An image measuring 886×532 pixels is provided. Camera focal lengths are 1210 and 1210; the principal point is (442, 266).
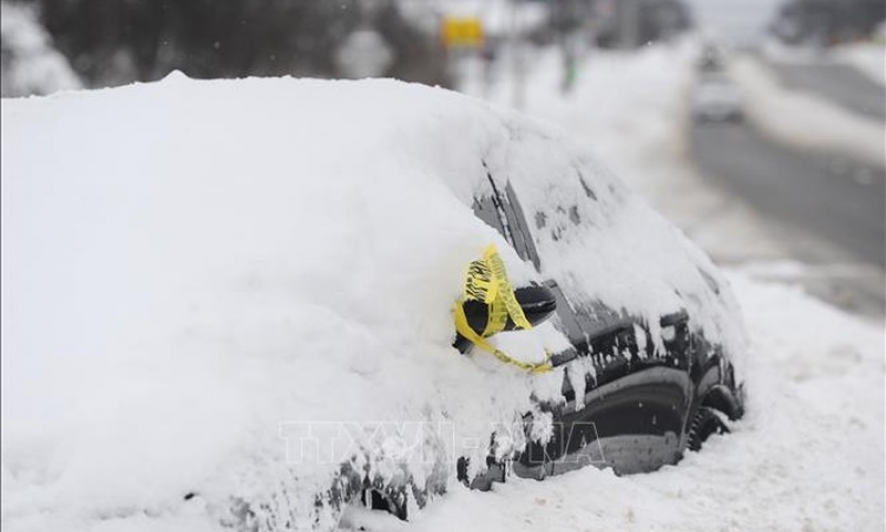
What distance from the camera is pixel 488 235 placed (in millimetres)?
3939

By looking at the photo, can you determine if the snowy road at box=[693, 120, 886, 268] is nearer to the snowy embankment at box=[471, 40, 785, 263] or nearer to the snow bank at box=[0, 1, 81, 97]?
the snowy embankment at box=[471, 40, 785, 263]

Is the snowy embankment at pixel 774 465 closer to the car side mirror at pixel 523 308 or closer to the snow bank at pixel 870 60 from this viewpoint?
the car side mirror at pixel 523 308

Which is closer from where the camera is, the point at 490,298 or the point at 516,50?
the point at 490,298

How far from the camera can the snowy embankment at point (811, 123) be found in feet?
88.5

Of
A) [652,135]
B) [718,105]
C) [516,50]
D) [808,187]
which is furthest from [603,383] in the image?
[718,105]

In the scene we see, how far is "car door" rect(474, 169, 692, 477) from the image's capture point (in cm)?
411

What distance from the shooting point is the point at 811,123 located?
111ft

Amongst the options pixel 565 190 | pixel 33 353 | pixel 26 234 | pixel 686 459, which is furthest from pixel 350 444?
pixel 686 459

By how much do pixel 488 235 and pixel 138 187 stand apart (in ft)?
3.71

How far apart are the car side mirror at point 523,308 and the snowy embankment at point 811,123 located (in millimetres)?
21139

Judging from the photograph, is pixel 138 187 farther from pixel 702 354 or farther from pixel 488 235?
pixel 702 354

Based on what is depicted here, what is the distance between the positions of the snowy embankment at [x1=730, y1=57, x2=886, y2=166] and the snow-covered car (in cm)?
2055

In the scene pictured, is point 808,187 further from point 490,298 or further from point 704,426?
point 490,298

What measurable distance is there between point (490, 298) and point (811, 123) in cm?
3208
